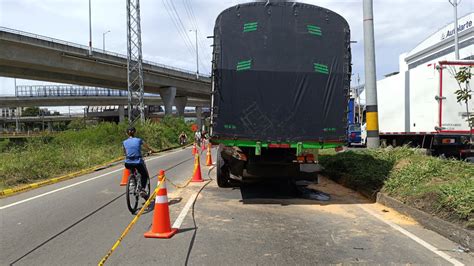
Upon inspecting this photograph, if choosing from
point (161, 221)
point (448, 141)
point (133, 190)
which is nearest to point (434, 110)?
point (448, 141)

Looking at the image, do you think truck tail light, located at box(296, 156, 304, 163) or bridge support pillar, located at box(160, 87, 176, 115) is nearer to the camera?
truck tail light, located at box(296, 156, 304, 163)

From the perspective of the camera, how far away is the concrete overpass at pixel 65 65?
113ft

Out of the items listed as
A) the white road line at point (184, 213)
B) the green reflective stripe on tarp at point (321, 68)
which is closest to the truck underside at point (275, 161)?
the white road line at point (184, 213)

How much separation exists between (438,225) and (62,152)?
19134 mm

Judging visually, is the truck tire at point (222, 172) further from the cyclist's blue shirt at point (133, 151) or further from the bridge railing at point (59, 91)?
the bridge railing at point (59, 91)

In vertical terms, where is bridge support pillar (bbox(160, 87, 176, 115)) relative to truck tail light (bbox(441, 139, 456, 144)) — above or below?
above

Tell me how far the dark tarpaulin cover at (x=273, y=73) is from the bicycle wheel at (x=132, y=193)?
1.97m

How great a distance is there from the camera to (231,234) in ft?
22.9

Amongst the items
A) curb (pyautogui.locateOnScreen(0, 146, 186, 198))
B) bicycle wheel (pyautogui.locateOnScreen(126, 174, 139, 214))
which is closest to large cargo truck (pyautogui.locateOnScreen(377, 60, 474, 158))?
bicycle wheel (pyautogui.locateOnScreen(126, 174, 139, 214))

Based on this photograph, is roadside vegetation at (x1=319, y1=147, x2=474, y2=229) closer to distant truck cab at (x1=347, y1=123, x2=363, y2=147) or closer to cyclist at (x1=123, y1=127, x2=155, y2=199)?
cyclist at (x1=123, y1=127, x2=155, y2=199)

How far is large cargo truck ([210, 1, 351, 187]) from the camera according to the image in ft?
30.9

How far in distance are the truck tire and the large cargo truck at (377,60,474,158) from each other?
26.4ft

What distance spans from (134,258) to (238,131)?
14.1 ft

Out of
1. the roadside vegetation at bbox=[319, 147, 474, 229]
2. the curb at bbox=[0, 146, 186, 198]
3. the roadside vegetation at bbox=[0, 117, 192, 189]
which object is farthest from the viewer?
the roadside vegetation at bbox=[0, 117, 192, 189]
